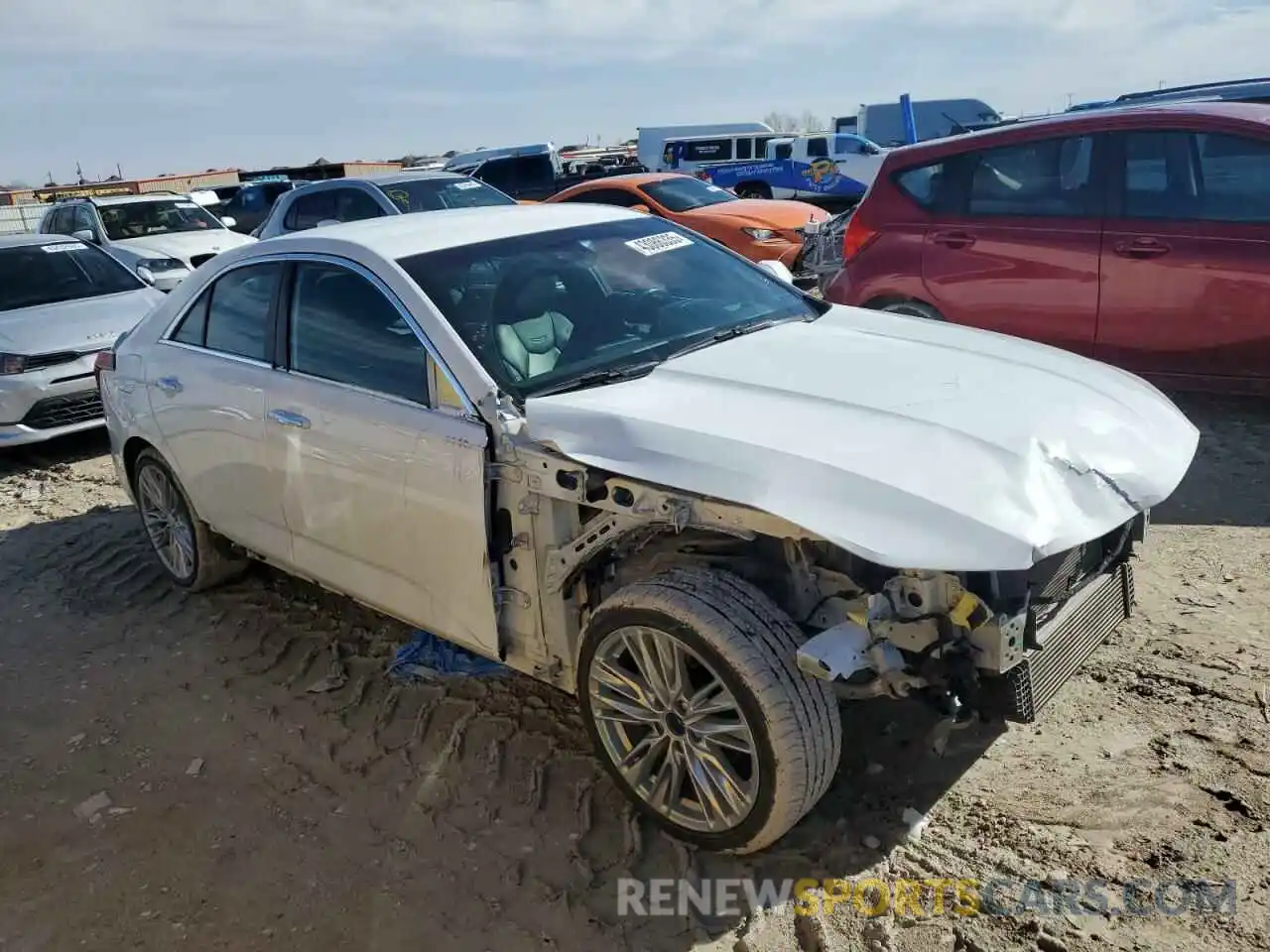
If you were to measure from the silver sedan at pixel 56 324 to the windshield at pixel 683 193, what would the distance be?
6.59m

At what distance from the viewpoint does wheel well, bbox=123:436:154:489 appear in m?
5.01

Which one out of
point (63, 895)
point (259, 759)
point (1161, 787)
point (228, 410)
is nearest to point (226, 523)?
point (228, 410)

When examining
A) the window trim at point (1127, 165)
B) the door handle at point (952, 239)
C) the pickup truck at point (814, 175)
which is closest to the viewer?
the window trim at point (1127, 165)

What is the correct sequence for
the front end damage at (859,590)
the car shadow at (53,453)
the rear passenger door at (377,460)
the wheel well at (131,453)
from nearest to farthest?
1. the front end damage at (859,590)
2. the rear passenger door at (377,460)
3. the wheel well at (131,453)
4. the car shadow at (53,453)

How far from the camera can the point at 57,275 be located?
844cm

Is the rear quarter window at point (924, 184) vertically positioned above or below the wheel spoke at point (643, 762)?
above

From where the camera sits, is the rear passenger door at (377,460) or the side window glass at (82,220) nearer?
the rear passenger door at (377,460)

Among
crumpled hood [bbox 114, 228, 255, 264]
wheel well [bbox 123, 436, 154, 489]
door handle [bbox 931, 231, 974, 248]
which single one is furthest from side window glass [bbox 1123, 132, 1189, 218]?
crumpled hood [bbox 114, 228, 255, 264]

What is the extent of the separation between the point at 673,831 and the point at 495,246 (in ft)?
6.94

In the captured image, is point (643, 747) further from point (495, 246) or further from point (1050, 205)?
point (1050, 205)

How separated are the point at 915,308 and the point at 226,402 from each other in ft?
13.4

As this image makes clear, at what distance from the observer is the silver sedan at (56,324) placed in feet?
23.9

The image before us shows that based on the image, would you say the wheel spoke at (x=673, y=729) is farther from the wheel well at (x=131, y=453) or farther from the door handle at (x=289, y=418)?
the wheel well at (x=131, y=453)

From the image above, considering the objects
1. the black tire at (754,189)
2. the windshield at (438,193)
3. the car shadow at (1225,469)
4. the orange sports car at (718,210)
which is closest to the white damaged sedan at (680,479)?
the car shadow at (1225,469)
